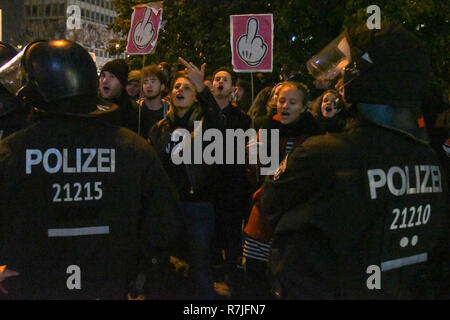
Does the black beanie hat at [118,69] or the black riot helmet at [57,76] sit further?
the black beanie hat at [118,69]

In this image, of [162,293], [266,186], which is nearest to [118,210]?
[266,186]

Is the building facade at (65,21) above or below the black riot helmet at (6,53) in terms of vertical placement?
above

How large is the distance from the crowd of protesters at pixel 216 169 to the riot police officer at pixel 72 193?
4.04 feet

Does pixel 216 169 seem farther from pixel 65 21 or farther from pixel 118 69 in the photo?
pixel 65 21

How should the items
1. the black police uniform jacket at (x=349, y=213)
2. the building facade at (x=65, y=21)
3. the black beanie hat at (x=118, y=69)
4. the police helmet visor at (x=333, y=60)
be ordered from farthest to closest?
1. the building facade at (x=65, y=21)
2. the black beanie hat at (x=118, y=69)
3. the police helmet visor at (x=333, y=60)
4. the black police uniform jacket at (x=349, y=213)

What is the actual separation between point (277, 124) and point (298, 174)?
82.2 inches

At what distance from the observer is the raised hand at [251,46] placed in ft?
22.1

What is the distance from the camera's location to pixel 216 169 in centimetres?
A: 538

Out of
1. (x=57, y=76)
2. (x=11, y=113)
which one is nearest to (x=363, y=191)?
(x=57, y=76)

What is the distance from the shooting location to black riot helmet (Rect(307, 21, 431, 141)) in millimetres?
2545

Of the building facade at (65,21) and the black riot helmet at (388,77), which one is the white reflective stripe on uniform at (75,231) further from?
the building facade at (65,21)

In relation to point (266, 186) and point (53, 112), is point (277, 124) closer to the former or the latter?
point (266, 186)

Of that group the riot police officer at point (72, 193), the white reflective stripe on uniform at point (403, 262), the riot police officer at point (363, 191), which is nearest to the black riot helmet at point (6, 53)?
the riot police officer at point (72, 193)

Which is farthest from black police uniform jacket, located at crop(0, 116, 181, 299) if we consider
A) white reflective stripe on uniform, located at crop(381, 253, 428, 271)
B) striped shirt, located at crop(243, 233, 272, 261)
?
striped shirt, located at crop(243, 233, 272, 261)
